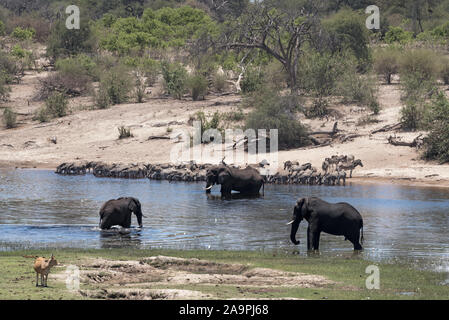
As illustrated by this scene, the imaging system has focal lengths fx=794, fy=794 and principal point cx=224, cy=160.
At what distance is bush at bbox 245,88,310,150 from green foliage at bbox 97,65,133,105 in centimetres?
1062

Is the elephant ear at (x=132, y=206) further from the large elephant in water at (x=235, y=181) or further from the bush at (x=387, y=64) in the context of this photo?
the bush at (x=387, y=64)

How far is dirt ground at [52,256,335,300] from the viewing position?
33.8 ft

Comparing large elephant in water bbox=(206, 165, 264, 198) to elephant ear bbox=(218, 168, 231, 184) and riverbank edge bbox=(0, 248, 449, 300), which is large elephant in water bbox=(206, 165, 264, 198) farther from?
riverbank edge bbox=(0, 248, 449, 300)

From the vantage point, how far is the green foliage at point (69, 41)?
5862 cm

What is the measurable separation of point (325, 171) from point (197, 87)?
53.2 feet

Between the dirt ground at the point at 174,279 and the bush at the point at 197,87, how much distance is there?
32.9m

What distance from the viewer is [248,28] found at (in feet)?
139

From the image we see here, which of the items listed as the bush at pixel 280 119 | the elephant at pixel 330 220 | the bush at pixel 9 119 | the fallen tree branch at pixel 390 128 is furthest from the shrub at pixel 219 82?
the elephant at pixel 330 220

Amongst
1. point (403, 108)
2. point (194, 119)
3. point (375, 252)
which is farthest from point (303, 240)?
point (194, 119)

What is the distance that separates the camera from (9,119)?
144 ft

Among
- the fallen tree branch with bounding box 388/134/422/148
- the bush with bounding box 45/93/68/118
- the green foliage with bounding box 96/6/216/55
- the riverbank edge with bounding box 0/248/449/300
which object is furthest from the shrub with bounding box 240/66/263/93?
the riverbank edge with bounding box 0/248/449/300

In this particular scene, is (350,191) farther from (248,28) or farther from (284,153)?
(248,28)
